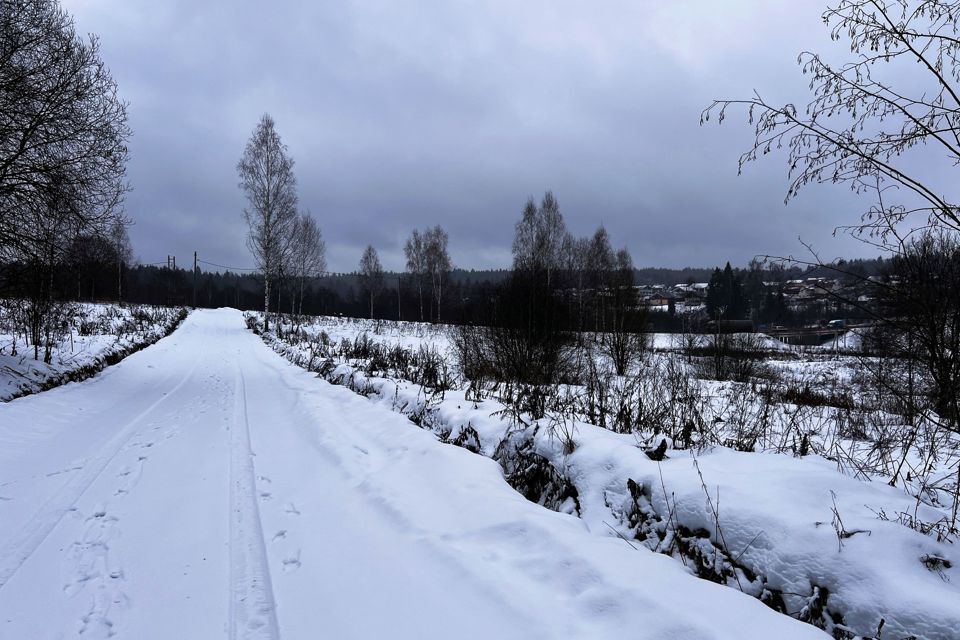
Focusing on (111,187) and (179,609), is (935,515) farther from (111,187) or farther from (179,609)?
(111,187)

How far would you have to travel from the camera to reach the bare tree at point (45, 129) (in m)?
8.02

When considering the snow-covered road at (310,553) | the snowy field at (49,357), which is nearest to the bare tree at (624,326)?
the snow-covered road at (310,553)

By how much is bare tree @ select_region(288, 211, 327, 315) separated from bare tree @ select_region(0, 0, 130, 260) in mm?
20381

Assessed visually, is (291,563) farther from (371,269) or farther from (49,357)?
(371,269)

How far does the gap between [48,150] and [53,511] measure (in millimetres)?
8508

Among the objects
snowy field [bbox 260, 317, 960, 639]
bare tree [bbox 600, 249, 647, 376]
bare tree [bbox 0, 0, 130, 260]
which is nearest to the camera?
snowy field [bbox 260, 317, 960, 639]

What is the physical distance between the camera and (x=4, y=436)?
5.69 metres

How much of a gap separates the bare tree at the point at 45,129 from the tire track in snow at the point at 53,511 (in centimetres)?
576

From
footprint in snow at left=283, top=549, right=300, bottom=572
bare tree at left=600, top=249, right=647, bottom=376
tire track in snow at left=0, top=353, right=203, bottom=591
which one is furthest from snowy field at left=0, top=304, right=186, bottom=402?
bare tree at left=600, top=249, right=647, bottom=376

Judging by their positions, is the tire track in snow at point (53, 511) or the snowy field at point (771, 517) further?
the tire track in snow at point (53, 511)

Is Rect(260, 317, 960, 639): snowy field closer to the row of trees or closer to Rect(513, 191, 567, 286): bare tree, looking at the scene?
the row of trees

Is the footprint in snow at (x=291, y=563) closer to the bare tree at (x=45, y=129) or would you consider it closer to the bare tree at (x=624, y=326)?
the bare tree at (x=45, y=129)

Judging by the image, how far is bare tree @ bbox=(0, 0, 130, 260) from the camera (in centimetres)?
802

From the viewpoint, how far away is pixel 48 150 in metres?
8.67
